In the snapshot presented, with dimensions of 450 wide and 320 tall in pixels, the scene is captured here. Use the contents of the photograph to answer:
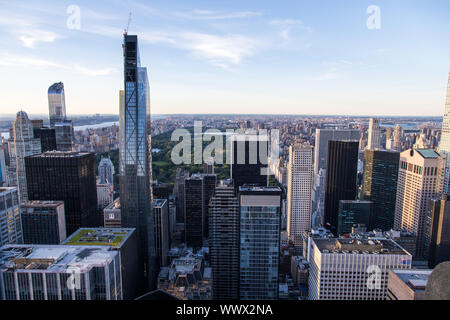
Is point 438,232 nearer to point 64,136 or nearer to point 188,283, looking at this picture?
point 188,283

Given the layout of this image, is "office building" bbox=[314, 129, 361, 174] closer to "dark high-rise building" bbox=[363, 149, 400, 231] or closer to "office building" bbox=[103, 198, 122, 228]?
"dark high-rise building" bbox=[363, 149, 400, 231]

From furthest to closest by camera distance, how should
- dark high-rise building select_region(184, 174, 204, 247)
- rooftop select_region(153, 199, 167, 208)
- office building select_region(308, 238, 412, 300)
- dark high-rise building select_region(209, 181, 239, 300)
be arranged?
1. dark high-rise building select_region(184, 174, 204, 247)
2. rooftop select_region(153, 199, 167, 208)
3. dark high-rise building select_region(209, 181, 239, 300)
4. office building select_region(308, 238, 412, 300)

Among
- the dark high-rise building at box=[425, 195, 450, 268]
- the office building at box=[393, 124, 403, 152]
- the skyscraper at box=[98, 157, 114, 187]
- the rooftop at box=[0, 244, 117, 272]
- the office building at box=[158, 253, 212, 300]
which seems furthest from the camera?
the skyscraper at box=[98, 157, 114, 187]

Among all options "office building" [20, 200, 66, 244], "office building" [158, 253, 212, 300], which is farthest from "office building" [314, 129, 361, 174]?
"office building" [20, 200, 66, 244]

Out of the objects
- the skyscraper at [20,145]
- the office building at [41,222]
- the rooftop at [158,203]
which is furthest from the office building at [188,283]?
the skyscraper at [20,145]

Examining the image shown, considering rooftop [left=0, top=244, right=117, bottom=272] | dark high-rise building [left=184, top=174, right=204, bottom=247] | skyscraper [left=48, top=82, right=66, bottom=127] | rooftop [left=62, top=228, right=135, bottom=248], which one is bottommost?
dark high-rise building [left=184, top=174, right=204, bottom=247]
